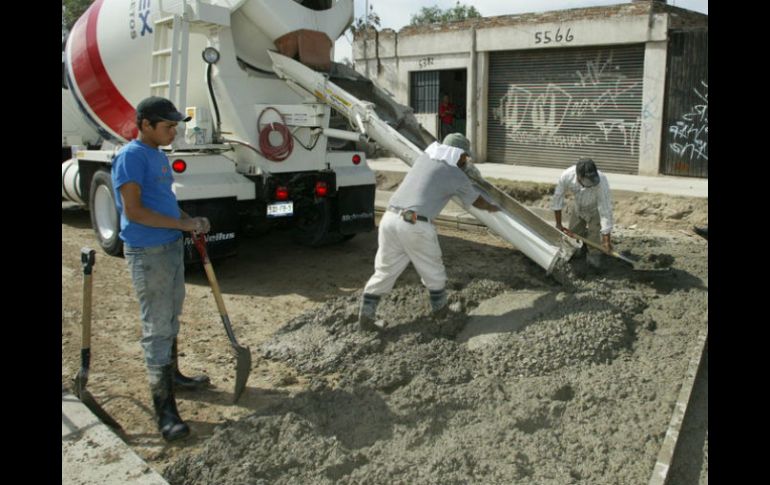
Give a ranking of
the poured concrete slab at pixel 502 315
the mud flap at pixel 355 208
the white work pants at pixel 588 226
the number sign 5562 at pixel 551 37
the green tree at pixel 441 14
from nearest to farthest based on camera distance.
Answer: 1. the poured concrete slab at pixel 502 315
2. the white work pants at pixel 588 226
3. the mud flap at pixel 355 208
4. the number sign 5562 at pixel 551 37
5. the green tree at pixel 441 14

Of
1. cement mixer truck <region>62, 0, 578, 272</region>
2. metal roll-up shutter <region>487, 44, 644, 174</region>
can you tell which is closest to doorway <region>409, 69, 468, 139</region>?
metal roll-up shutter <region>487, 44, 644, 174</region>

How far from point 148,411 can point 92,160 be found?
4694 mm

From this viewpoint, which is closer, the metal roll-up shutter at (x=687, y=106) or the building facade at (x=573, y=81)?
the metal roll-up shutter at (x=687, y=106)

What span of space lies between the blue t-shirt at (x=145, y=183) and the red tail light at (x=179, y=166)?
8.55 ft

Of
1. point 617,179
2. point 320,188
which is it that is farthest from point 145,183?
point 617,179

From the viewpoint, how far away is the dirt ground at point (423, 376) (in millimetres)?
3262

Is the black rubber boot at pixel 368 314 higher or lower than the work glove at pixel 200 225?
lower

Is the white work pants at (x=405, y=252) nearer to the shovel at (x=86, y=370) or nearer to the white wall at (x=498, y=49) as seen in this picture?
the shovel at (x=86, y=370)

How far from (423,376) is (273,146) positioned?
11.9 ft

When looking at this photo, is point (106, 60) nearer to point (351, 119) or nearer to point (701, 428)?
point (351, 119)

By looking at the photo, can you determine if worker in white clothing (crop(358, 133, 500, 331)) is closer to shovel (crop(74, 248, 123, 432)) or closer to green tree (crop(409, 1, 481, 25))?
shovel (crop(74, 248, 123, 432))

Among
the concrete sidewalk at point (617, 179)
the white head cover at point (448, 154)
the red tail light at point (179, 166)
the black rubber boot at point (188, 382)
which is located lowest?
the black rubber boot at point (188, 382)

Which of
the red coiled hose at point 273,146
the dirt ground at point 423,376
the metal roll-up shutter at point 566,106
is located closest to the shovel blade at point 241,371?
the dirt ground at point 423,376
